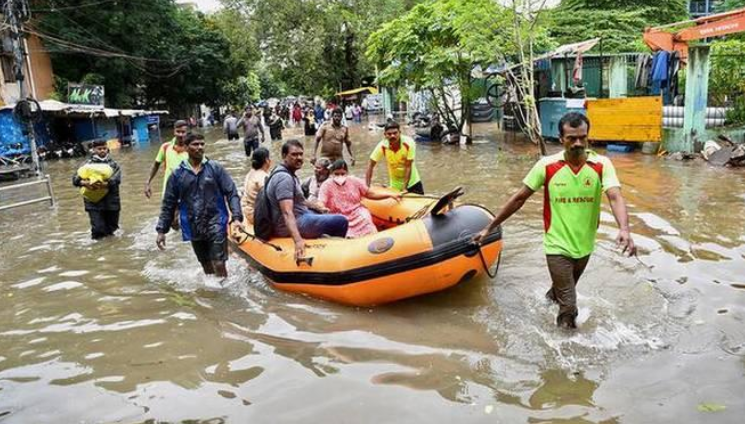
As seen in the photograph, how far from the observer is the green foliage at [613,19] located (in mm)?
22188

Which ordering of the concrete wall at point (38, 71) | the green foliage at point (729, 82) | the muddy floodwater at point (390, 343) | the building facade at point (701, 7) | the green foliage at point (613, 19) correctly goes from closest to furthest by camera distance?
the muddy floodwater at point (390, 343) → the green foliage at point (729, 82) → the green foliage at point (613, 19) → the concrete wall at point (38, 71) → the building facade at point (701, 7)

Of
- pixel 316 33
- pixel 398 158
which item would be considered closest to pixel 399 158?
pixel 398 158

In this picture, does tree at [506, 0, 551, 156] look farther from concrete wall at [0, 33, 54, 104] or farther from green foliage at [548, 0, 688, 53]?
concrete wall at [0, 33, 54, 104]

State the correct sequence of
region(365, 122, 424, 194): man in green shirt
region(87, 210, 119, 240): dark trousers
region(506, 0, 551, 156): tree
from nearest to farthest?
region(365, 122, 424, 194): man in green shirt, region(87, 210, 119, 240): dark trousers, region(506, 0, 551, 156): tree

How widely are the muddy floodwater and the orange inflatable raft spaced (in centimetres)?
20

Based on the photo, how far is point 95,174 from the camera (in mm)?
7812

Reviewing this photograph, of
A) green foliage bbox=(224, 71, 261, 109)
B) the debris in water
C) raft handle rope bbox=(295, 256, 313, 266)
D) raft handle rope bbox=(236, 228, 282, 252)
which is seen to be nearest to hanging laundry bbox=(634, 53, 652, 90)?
raft handle rope bbox=(236, 228, 282, 252)

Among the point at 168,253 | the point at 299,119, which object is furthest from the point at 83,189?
the point at 299,119

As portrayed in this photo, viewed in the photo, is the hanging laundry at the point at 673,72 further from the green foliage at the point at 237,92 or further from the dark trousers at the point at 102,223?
the green foliage at the point at 237,92

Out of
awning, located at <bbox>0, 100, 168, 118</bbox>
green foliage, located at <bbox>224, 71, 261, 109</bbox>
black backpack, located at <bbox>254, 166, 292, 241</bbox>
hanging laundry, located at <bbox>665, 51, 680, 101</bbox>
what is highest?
green foliage, located at <bbox>224, 71, 261, 109</bbox>

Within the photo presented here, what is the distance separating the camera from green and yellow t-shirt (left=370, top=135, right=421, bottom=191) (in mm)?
7074

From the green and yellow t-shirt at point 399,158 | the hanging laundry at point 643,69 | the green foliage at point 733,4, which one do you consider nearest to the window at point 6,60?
the green and yellow t-shirt at point 399,158

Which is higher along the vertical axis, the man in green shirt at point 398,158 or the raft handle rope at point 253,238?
the man in green shirt at point 398,158

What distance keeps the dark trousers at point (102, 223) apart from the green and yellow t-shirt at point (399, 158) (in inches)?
154
